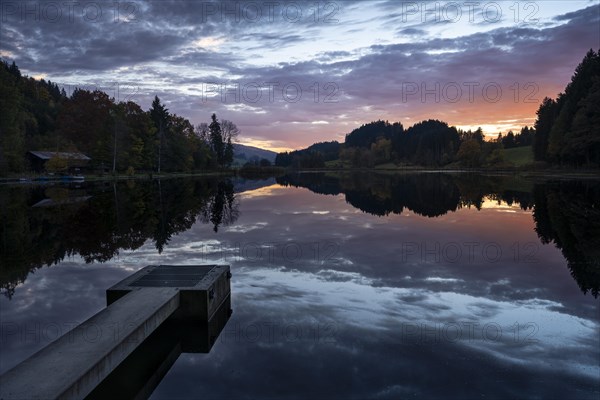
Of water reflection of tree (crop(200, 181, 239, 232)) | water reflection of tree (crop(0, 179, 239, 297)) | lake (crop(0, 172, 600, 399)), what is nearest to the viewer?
lake (crop(0, 172, 600, 399))

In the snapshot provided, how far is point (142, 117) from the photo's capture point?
8919cm

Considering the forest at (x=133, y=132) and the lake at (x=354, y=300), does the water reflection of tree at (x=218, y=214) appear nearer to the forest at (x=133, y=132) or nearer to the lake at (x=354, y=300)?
the lake at (x=354, y=300)

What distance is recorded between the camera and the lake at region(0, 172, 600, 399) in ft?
22.6

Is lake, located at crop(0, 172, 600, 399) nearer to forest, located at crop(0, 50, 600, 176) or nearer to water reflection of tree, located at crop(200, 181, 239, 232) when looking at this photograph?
water reflection of tree, located at crop(200, 181, 239, 232)

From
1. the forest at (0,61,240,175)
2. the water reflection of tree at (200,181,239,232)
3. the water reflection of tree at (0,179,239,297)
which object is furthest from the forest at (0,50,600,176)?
the water reflection of tree at (200,181,239,232)

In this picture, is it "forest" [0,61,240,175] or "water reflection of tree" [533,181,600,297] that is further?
"forest" [0,61,240,175]

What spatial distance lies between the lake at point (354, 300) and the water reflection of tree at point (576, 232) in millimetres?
110

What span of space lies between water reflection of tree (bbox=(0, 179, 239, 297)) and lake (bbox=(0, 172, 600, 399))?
0.45 ft

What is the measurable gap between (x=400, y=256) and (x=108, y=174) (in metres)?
74.7

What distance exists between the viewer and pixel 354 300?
1093 cm

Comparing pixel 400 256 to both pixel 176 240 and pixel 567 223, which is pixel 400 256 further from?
pixel 567 223

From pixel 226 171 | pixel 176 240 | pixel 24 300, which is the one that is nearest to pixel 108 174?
pixel 226 171

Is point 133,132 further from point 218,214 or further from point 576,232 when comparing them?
point 576,232

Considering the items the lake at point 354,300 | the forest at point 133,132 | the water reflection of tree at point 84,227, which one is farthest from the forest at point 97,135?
the lake at point 354,300
